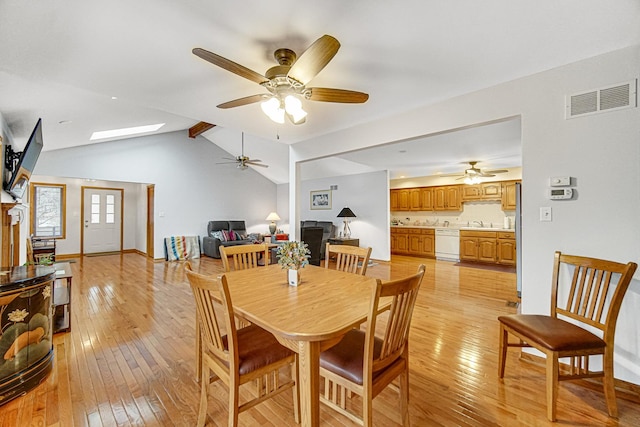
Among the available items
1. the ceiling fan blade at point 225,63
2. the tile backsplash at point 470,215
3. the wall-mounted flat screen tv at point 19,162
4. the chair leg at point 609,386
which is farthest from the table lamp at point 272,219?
the chair leg at point 609,386

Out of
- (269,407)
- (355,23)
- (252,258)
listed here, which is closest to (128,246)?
(252,258)

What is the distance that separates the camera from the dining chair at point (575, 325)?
1.65 m

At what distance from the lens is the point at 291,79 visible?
6.17 ft

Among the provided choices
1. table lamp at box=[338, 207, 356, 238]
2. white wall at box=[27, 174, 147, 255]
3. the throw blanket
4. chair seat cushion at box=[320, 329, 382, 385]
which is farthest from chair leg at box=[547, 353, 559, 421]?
white wall at box=[27, 174, 147, 255]

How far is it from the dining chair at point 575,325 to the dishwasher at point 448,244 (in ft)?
16.8

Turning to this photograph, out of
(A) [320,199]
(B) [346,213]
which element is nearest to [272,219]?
(A) [320,199]

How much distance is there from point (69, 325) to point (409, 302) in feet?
11.6

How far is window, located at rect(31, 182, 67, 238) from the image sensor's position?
7078 mm

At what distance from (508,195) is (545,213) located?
4.95 meters

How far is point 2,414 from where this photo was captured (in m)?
1.68

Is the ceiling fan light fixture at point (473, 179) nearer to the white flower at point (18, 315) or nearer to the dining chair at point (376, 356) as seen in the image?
the dining chair at point (376, 356)

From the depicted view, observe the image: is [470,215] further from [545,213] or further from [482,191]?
[545,213]

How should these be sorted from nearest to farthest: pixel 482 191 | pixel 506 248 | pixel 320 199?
pixel 506 248 < pixel 482 191 < pixel 320 199

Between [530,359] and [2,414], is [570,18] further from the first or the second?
[2,414]
